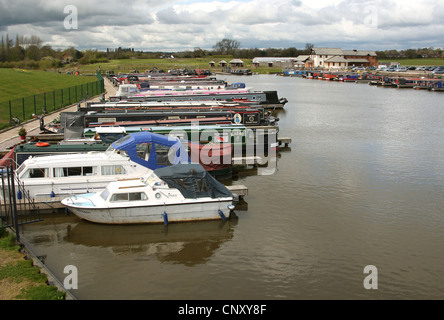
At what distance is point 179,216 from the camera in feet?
62.3

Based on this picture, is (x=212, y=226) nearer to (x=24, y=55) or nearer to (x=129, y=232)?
(x=129, y=232)

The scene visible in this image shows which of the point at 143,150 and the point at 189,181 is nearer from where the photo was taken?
the point at 189,181

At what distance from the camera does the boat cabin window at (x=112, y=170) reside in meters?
20.7

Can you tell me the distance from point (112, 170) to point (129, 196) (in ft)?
9.13

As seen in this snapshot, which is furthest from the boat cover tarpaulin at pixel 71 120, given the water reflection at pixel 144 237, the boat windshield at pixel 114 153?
the water reflection at pixel 144 237

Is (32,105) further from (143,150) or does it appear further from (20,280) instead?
(20,280)

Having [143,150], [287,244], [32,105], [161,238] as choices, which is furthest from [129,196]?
[32,105]

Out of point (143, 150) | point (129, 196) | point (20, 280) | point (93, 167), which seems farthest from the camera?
point (143, 150)

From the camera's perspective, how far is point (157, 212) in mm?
18734

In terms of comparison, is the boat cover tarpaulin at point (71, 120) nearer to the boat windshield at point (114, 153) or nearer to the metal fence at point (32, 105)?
the metal fence at point (32, 105)

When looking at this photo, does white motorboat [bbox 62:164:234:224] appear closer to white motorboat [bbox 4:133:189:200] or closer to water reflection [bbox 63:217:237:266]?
water reflection [bbox 63:217:237:266]

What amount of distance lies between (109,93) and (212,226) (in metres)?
52.8

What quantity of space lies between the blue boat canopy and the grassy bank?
296 inches

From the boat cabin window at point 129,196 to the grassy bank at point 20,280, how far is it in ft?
15.2
